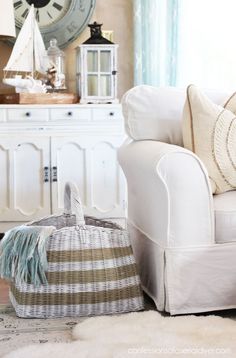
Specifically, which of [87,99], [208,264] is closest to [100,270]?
[208,264]

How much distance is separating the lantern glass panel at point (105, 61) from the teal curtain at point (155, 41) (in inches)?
11.0

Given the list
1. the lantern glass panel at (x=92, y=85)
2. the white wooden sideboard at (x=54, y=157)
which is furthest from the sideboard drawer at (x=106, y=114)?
the lantern glass panel at (x=92, y=85)

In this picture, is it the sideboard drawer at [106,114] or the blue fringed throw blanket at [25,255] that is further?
the sideboard drawer at [106,114]

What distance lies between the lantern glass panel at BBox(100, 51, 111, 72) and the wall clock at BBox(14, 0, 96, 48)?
37 centimetres

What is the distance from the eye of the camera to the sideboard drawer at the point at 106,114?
3646 millimetres

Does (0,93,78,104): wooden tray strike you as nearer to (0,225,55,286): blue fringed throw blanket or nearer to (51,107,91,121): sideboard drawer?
(51,107,91,121): sideboard drawer

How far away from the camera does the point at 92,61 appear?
3.79 metres

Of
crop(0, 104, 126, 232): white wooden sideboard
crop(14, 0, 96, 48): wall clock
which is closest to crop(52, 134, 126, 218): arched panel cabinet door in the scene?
crop(0, 104, 126, 232): white wooden sideboard

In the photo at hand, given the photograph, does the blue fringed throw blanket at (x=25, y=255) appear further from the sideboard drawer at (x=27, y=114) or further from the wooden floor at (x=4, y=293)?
the sideboard drawer at (x=27, y=114)

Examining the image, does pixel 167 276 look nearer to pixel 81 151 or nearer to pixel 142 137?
pixel 142 137

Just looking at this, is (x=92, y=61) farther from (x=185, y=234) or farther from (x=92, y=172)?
(x=185, y=234)

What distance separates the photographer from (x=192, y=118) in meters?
2.52

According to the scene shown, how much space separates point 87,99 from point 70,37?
0.52 m

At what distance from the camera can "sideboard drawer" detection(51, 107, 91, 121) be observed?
142 inches
